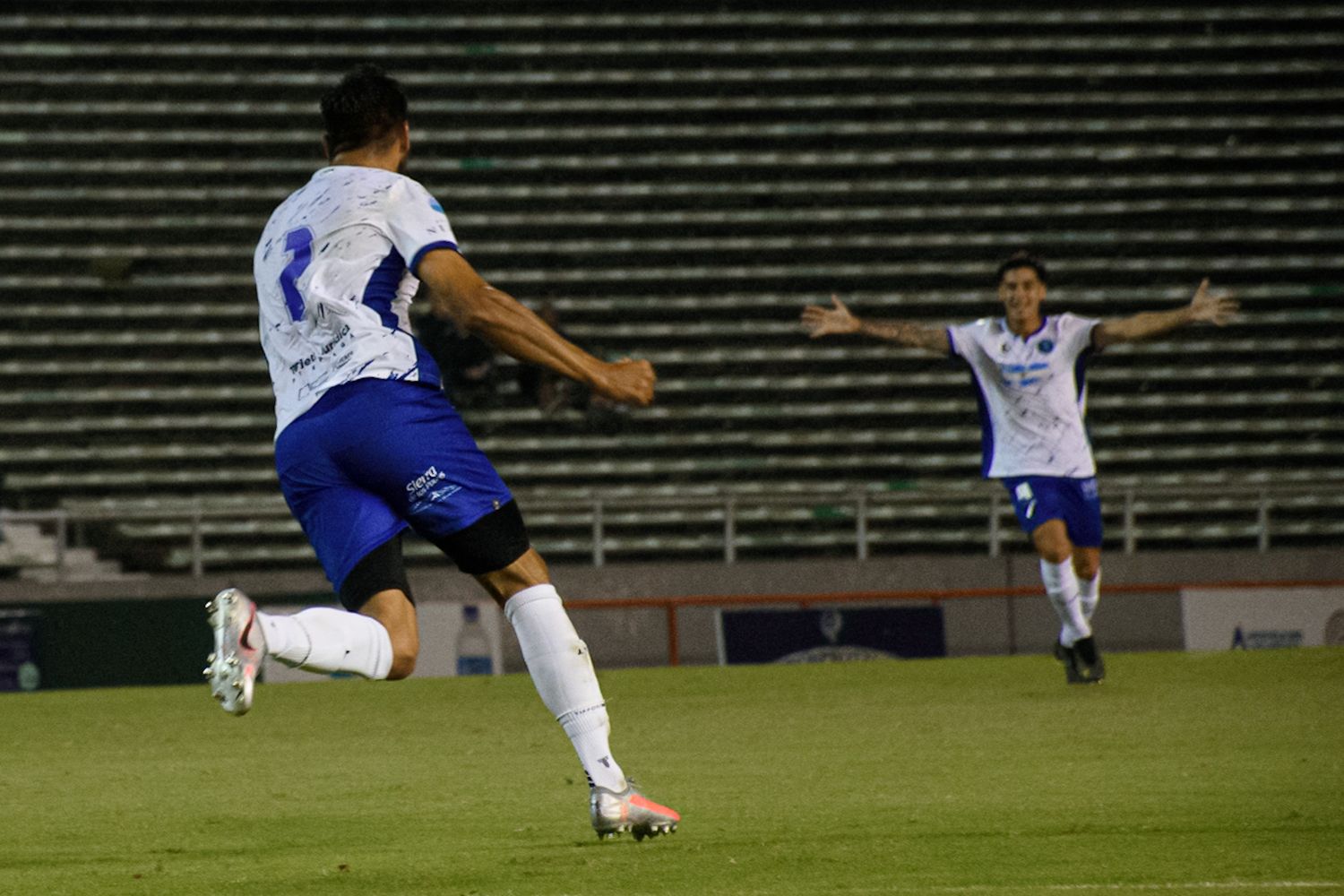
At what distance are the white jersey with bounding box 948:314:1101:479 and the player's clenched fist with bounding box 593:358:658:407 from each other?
236 inches

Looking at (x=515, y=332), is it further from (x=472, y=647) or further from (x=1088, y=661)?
(x=472, y=647)

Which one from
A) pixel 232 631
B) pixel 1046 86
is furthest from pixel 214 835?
pixel 1046 86

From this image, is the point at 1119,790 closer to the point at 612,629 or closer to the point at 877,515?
the point at 612,629

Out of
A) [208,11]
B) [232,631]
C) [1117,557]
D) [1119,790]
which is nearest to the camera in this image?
[232,631]

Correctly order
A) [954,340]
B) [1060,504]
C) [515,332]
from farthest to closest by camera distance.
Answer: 1. [954,340]
2. [1060,504]
3. [515,332]

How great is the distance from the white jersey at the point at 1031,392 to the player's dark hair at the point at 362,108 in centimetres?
588

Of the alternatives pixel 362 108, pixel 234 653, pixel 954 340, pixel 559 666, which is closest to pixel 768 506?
pixel 954 340

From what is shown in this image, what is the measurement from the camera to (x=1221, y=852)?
16.1 ft

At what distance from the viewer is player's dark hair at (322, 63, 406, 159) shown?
4871 mm

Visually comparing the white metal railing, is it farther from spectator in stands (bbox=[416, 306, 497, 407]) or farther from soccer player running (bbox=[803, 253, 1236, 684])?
soccer player running (bbox=[803, 253, 1236, 684])

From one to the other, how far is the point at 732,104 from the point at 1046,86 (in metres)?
3.43

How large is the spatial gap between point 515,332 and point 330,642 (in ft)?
2.92

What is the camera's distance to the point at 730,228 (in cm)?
1961

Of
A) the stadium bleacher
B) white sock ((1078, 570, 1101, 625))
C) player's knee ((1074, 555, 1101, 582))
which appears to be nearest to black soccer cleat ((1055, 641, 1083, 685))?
white sock ((1078, 570, 1101, 625))
